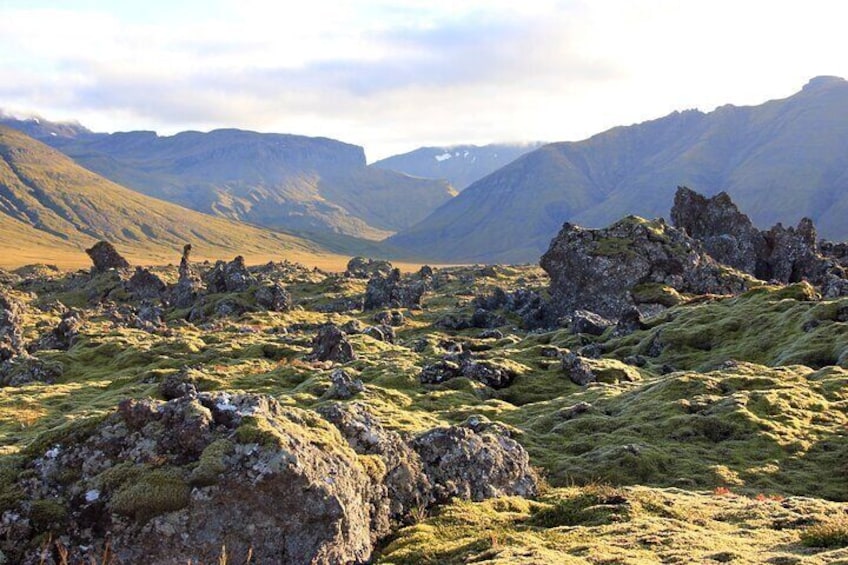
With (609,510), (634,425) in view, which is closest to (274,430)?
(609,510)

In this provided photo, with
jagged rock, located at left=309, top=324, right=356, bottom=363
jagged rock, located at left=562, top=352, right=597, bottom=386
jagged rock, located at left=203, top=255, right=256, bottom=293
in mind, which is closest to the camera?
jagged rock, located at left=562, top=352, right=597, bottom=386

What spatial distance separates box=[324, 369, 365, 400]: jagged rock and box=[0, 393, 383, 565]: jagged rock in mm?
25114

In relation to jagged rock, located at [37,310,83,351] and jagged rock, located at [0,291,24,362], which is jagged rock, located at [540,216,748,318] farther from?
jagged rock, located at [0,291,24,362]

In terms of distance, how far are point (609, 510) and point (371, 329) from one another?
5494 cm

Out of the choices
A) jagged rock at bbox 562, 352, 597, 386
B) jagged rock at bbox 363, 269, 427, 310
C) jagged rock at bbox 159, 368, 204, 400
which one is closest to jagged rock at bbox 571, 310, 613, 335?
jagged rock at bbox 562, 352, 597, 386

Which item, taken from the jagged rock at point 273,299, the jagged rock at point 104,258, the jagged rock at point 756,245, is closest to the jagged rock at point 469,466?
the jagged rock at point 273,299

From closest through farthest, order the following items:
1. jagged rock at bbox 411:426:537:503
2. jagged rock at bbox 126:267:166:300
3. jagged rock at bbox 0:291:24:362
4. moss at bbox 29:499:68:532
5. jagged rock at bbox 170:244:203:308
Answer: moss at bbox 29:499:68:532, jagged rock at bbox 411:426:537:503, jagged rock at bbox 0:291:24:362, jagged rock at bbox 170:244:203:308, jagged rock at bbox 126:267:166:300

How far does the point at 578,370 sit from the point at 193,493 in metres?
37.6

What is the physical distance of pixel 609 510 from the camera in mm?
18844

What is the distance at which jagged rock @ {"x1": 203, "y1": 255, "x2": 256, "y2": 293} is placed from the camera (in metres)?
111

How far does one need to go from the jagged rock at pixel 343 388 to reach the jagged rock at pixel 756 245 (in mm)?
79296

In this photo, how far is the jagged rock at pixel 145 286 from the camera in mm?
119562

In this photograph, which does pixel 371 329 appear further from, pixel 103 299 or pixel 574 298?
pixel 103 299

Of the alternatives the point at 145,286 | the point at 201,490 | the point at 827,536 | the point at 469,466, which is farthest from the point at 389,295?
the point at 827,536
